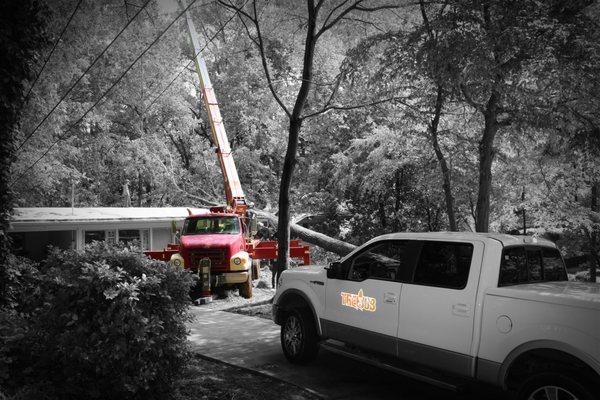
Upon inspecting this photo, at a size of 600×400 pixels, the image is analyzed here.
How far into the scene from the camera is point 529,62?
8.66m

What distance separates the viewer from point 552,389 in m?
4.12

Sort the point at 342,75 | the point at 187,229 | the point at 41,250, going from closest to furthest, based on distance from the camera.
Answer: the point at 342,75
the point at 187,229
the point at 41,250

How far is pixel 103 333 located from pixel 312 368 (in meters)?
3.21

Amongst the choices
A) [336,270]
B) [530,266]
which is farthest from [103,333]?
[530,266]

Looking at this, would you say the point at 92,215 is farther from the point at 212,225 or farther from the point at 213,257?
the point at 213,257

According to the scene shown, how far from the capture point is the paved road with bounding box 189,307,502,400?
587 centimetres

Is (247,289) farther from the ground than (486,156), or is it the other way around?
(486,156)

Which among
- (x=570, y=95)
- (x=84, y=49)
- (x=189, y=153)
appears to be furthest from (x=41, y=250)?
(x=570, y=95)

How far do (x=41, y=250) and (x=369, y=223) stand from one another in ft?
54.4

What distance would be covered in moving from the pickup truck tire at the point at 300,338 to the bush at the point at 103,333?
2180mm

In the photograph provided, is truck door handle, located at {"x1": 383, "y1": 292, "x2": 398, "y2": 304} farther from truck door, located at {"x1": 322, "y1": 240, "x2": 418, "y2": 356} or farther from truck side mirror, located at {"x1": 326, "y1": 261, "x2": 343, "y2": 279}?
truck side mirror, located at {"x1": 326, "y1": 261, "x2": 343, "y2": 279}

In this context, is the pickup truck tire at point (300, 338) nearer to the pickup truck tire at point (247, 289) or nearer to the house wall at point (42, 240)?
the pickup truck tire at point (247, 289)

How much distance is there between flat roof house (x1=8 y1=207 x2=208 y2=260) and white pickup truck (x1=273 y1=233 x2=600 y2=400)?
48.8 feet

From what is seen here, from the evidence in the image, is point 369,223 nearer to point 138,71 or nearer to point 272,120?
point 272,120
